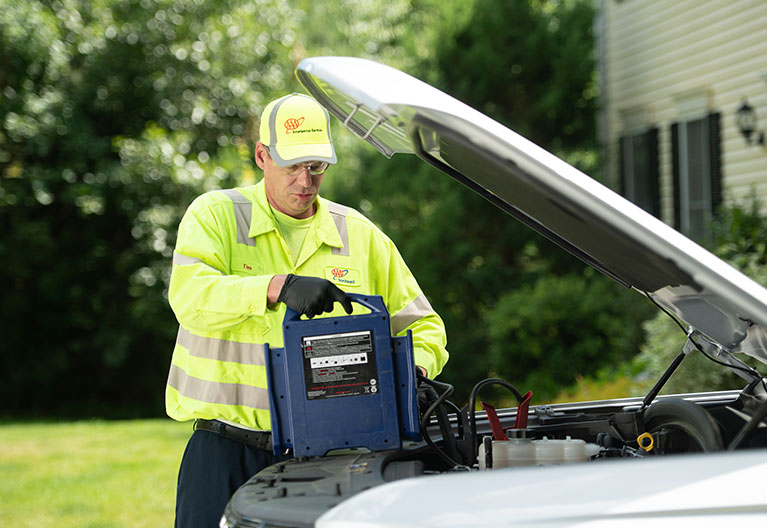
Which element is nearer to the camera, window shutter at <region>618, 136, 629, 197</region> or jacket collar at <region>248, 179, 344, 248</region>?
jacket collar at <region>248, 179, 344, 248</region>

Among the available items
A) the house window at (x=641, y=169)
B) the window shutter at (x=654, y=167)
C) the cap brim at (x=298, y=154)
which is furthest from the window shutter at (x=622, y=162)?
the cap brim at (x=298, y=154)

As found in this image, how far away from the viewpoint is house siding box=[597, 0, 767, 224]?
9289 mm

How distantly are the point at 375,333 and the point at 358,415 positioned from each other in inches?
8.4

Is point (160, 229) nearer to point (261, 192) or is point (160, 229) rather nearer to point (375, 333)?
point (261, 192)

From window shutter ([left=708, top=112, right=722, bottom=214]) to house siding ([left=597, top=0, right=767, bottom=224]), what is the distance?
0.05 m

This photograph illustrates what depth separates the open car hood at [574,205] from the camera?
1.67 meters

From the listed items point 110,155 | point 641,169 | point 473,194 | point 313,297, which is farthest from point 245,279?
point 110,155

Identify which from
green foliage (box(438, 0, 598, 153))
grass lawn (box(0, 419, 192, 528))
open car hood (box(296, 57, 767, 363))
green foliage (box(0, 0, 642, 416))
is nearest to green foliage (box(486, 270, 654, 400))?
green foliage (box(0, 0, 642, 416))

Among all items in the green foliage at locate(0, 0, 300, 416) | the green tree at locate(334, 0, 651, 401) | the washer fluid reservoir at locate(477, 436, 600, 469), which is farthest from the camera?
the green foliage at locate(0, 0, 300, 416)

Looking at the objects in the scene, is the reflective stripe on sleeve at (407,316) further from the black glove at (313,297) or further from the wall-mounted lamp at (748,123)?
the wall-mounted lamp at (748,123)

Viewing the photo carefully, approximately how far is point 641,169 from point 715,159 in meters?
1.61

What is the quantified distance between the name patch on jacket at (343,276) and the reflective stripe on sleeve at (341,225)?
6 cm

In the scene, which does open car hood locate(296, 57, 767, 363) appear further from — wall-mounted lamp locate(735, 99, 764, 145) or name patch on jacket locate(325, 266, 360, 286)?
wall-mounted lamp locate(735, 99, 764, 145)

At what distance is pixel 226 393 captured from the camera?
9.20ft
